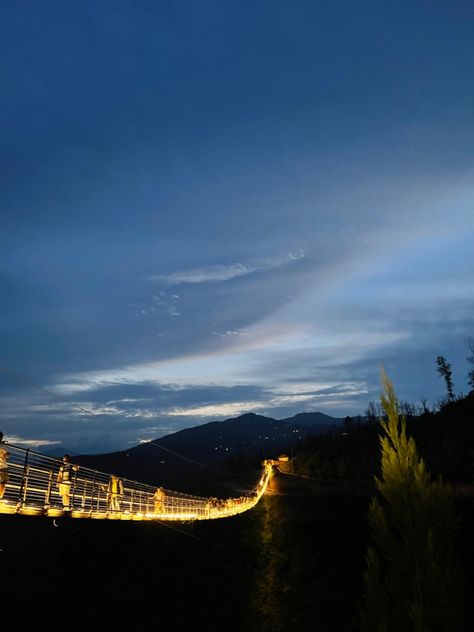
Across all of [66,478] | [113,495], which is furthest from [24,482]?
[113,495]

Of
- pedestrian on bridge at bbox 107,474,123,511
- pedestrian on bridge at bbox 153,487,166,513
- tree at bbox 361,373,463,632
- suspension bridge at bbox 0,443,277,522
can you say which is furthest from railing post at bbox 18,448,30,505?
pedestrian on bridge at bbox 153,487,166,513

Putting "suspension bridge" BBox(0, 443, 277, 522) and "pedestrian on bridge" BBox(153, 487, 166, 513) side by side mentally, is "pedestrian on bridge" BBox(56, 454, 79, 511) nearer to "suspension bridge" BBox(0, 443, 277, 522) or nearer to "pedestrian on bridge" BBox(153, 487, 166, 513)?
"suspension bridge" BBox(0, 443, 277, 522)

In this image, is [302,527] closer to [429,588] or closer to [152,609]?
[152,609]

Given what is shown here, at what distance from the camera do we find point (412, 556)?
6805mm

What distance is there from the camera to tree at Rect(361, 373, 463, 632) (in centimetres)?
616

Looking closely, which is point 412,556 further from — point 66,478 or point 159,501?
point 159,501

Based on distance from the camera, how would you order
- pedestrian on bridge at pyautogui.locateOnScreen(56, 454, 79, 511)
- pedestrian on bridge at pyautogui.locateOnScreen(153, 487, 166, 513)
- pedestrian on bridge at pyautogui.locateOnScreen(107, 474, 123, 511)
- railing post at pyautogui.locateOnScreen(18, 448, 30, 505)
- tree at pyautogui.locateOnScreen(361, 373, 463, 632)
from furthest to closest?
1. pedestrian on bridge at pyautogui.locateOnScreen(153, 487, 166, 513)
2. pedestrian on bridge at pyautogui.locateOnScreen(107, 474, 123, 511)
3. pedestrian on bridge at pyautogui.locateOnScreen(56, 454, 79, 511)
4. railing post at pyautogui.locateOnScreen(18, 448, 30, 505)
5. tree at pyautogui.locateOnScreen(361, 373, 463, 632)

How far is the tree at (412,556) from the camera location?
20.2 feet

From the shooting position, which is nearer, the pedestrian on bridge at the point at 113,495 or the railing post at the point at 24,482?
the railing post at the point at 24,482

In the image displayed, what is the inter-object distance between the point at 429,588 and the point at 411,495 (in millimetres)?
1415

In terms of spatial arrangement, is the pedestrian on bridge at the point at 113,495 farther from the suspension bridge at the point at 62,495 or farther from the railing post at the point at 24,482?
the railing post at the point at 24,482

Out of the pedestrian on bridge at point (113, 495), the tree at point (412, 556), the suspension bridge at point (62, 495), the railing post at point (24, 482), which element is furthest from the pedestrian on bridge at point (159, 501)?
the tree at point (412, 556)

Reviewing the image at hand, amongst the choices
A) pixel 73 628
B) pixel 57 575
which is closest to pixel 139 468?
pixel 57 575

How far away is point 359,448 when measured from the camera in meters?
59.3
